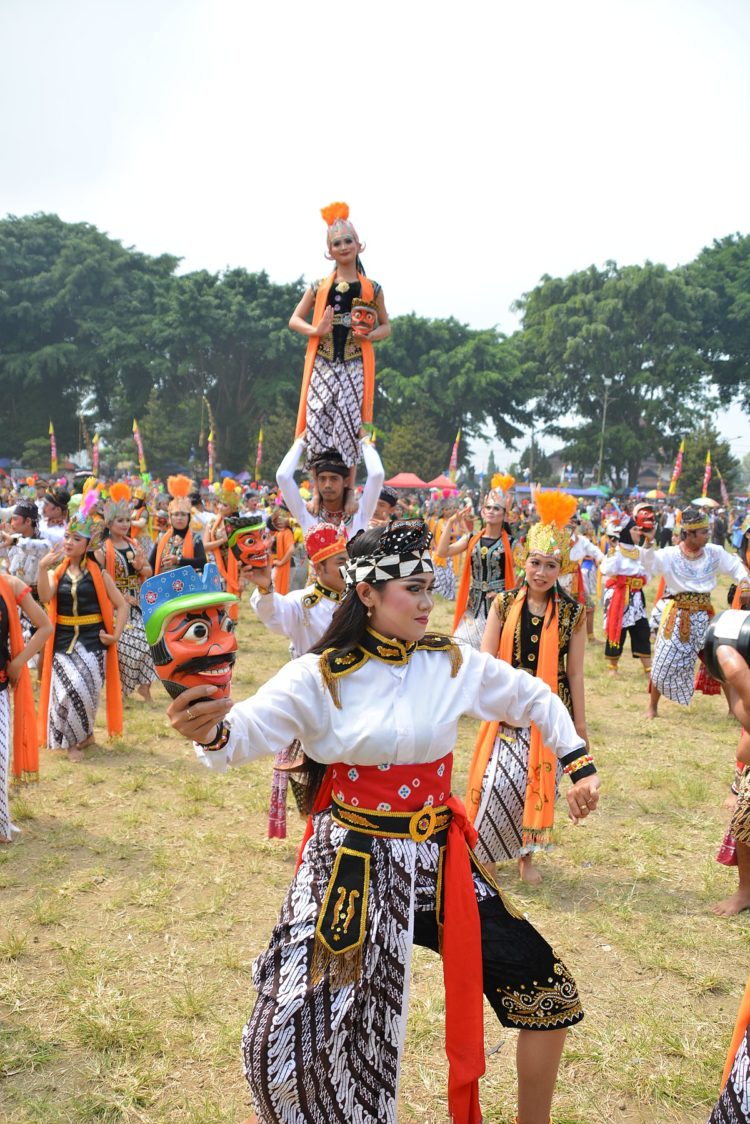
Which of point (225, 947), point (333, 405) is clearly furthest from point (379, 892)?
point (333, 405)

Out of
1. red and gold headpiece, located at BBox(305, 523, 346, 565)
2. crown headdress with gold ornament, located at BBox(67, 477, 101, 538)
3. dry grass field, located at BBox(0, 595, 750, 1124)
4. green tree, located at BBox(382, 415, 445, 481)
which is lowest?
dry grass field, located at BBox(0, 595, 750, 1124)

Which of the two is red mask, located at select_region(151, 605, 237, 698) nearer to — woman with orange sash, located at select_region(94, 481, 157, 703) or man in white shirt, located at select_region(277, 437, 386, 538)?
man in white shirt, located at select_region(277, 437, 386, 538)

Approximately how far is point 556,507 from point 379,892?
282 cm

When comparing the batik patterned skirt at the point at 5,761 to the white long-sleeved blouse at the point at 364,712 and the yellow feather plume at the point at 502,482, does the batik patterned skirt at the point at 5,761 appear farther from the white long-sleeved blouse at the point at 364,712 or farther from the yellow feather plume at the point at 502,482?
the yellow feather plume at the point at 502,482

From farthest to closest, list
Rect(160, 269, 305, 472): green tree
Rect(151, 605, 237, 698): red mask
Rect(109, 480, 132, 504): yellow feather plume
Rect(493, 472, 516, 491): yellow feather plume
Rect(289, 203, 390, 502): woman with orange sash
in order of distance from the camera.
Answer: Rect(160, 269, 305, 472): green tree → Rect(493, 472, 516, 491): yellow feather plume → Rect(109, 480, 132, 504): yellow feather plume → Rect(289, 203, 390, 502): woman with orange sash → Rect(151, 605, 237, 698): red mask

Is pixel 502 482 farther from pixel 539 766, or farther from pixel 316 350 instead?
pixel 539 766

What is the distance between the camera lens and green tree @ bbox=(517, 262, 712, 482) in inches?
1973

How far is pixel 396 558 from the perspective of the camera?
262 centimetres

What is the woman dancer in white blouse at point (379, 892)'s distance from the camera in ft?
7.68

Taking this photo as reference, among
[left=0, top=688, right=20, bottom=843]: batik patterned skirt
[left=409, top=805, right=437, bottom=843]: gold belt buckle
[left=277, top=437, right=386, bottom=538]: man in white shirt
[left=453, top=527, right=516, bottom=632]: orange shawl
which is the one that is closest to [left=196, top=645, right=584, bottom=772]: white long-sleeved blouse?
[left=409, top=805, right=437, bottom=843]: gold belt buckle

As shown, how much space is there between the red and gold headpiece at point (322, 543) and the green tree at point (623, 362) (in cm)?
Answer: 4810

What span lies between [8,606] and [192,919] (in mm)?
2139

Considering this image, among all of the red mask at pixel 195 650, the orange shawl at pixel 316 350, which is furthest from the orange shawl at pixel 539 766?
the red mask at pixel 195 650

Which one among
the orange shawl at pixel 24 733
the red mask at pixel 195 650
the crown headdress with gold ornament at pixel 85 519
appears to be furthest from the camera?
the crown headdress with gold ornament at pixel 85 519
